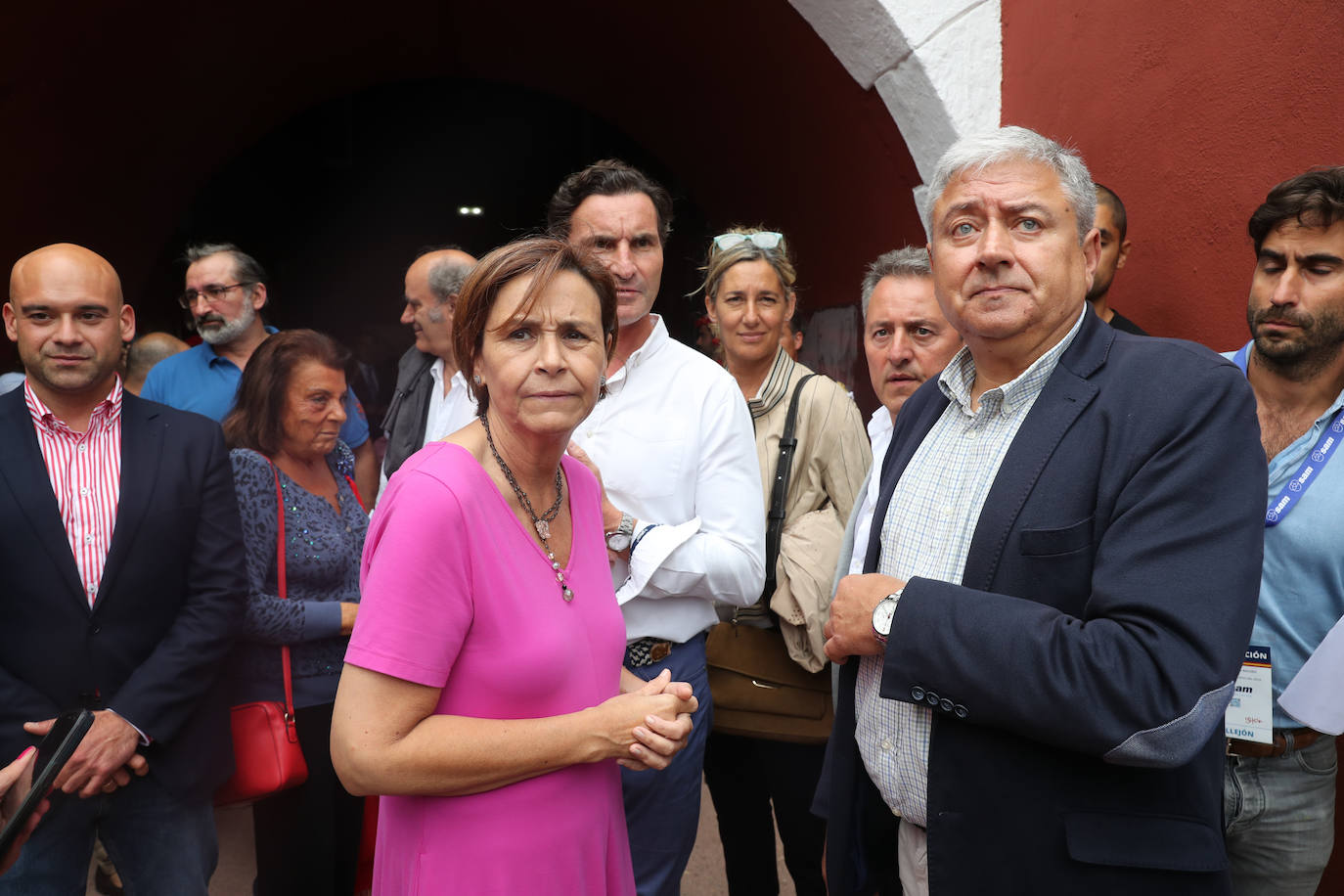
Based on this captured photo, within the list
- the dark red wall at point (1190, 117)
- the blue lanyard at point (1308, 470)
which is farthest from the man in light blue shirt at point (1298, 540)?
the dark red wall at point (1190, 117)

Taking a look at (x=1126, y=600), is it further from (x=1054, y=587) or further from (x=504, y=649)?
(x=504, y=649)

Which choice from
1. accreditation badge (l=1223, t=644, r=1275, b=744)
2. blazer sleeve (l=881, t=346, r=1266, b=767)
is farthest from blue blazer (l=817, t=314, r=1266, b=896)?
accreditation badge (l=1223, t=644, r=1275, b=744)

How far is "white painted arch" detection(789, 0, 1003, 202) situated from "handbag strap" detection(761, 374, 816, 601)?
160 cm

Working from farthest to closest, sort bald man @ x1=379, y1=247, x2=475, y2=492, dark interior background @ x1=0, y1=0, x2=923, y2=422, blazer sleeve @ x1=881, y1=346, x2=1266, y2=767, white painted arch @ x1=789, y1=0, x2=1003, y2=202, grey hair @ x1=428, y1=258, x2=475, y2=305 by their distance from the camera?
dark interior background @ x1=0, y1=0, x2=923, y2=422, grey hair @ x1=428, y1=258, x2=475, y2=305, bald man @ x1=379, y1=247, x2=475, y2=492, white painted arch @ x1=789, y1=0, x2=1003, y2=202, blazer sleeve @ x1=881, y1=346, x2=1266, y2=767

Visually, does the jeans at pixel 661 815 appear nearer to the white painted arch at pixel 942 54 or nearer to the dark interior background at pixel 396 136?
the dark interior background at pixel 396 136

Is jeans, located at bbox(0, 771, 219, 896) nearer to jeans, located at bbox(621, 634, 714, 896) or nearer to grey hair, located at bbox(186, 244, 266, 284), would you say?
jeans, located at bbox(621, 634, 714, 896)

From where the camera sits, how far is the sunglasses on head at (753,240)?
11.4 ft

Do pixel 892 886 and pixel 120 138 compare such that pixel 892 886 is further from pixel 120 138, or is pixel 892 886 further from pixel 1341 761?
pixel 120 138

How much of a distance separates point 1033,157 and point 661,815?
1.62 metres

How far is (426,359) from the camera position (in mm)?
4148

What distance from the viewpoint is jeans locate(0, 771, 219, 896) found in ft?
8.10

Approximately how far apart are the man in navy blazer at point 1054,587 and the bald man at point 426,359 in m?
2.49

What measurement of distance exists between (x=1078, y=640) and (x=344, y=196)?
12483 mm

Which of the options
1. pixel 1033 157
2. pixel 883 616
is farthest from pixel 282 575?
pixel 1033 157
